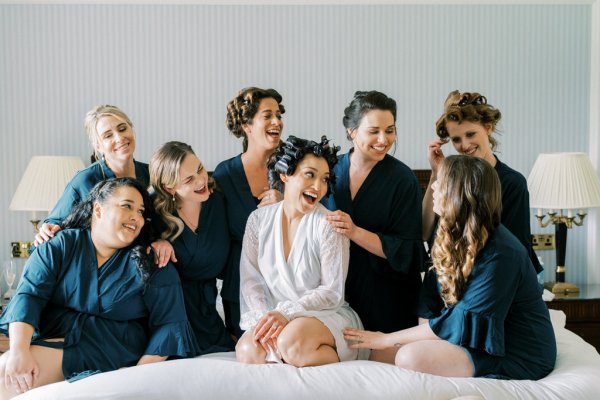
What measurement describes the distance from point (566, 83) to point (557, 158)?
0.67m

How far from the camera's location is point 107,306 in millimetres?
2576

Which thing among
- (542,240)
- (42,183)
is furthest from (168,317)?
(542,240)

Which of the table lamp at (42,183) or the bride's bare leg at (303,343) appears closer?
the bride's bare leg at (303,343)

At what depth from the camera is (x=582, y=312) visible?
412 centimetres

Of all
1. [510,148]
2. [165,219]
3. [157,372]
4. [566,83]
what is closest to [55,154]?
[165,219]

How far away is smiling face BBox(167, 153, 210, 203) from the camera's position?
271cm

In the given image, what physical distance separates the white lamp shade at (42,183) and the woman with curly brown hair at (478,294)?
2275mm

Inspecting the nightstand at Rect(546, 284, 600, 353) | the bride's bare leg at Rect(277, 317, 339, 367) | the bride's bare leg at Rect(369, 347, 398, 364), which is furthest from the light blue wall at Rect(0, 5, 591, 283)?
the bride's bare leg at Rect(277, 317, 339, 367)

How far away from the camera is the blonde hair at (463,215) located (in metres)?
2.42

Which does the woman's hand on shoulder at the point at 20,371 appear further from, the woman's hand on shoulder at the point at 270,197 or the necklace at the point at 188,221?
the woman's hand on shoulder at the point at 270,197

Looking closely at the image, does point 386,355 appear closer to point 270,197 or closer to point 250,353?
point 250,353

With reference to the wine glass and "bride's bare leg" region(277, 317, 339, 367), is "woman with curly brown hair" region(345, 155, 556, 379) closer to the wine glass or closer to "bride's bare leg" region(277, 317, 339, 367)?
"bride's bare leg" region(277, 317, 339, 367)

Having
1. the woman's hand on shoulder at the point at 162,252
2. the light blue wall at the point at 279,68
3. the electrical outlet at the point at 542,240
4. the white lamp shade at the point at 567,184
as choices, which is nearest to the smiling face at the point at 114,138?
the woman's hand on shoulder at the point at 162,252

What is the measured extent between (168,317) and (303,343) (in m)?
0.52
